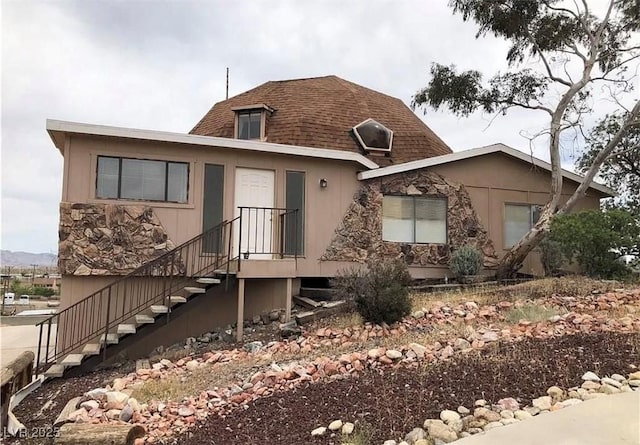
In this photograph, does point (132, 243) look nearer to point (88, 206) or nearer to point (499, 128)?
point (88, 206)

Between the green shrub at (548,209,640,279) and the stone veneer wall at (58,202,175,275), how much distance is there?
8188 mm

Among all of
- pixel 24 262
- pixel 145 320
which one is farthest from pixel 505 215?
pixel 24 262

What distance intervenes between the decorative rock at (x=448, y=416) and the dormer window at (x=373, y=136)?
977 cm

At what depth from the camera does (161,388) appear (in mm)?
6141

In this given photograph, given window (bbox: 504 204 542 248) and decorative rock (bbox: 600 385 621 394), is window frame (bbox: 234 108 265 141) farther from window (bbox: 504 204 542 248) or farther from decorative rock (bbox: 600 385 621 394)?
decorative rock (bbox: 600 385 621 394)

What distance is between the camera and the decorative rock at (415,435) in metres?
3.70

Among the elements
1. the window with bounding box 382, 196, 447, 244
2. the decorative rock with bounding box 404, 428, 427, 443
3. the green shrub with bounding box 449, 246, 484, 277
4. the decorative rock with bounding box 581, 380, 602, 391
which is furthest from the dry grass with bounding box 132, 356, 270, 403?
the green shrub with bounding box 449, 246, 484, 277

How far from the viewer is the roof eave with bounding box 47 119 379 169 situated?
9273 mm

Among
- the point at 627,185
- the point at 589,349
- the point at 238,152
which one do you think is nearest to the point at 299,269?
the point at 238,152

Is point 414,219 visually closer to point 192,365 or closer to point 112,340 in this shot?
point 192,365

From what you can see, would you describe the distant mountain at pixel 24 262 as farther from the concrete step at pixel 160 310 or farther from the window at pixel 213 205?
the window at pixel 213 205

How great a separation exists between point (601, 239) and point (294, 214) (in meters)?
6.28

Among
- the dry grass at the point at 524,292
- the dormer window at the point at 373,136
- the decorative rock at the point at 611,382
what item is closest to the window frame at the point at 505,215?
the dry grass at the point at 524,292

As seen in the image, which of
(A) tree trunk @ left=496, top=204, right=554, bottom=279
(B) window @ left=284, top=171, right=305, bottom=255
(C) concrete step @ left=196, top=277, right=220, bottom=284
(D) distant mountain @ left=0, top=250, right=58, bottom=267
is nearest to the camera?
(C) concrete step @ left=196, top=277, right=220, bottom=284
